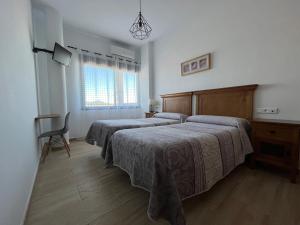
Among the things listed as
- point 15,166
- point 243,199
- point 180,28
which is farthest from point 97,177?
point 180,28

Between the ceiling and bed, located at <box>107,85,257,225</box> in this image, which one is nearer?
bed, located at <box>107,85,257,225</box>

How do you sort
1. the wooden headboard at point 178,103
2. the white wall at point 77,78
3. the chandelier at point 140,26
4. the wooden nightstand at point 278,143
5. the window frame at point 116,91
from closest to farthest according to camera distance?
the wooden nightstand at point 278,143
the chandelier at point 140,26
the wooden headboard at point 178,103
the white wall at point 77,78
the window frame at point 116,91

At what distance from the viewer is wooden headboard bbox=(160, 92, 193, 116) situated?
3318 millimetres

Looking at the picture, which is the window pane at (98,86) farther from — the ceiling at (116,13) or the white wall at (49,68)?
the ceiling at (116,13)

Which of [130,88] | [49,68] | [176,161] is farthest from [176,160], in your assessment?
[130,88]

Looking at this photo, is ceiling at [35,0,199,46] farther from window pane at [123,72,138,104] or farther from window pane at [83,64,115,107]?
window pane at [123,72,138,104]

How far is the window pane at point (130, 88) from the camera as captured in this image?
4.50 meters

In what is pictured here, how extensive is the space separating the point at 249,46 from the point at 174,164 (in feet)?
8.00

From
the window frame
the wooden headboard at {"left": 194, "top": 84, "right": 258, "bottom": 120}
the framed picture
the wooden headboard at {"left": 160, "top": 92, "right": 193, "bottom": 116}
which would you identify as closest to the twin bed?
the wooden headboard at {"left": 194, "top": 84, "right": 258, "bottom": 120}

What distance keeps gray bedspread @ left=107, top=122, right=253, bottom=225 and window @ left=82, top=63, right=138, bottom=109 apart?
2.63 m

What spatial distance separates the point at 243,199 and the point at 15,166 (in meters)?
2.16

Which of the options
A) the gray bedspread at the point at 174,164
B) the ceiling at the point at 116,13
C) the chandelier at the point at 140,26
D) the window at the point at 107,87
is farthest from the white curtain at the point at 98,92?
the gray bedspread at the point at 174,164

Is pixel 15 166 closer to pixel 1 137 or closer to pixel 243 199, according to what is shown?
pixel 1 137

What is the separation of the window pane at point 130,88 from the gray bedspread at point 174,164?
295 centimetres
